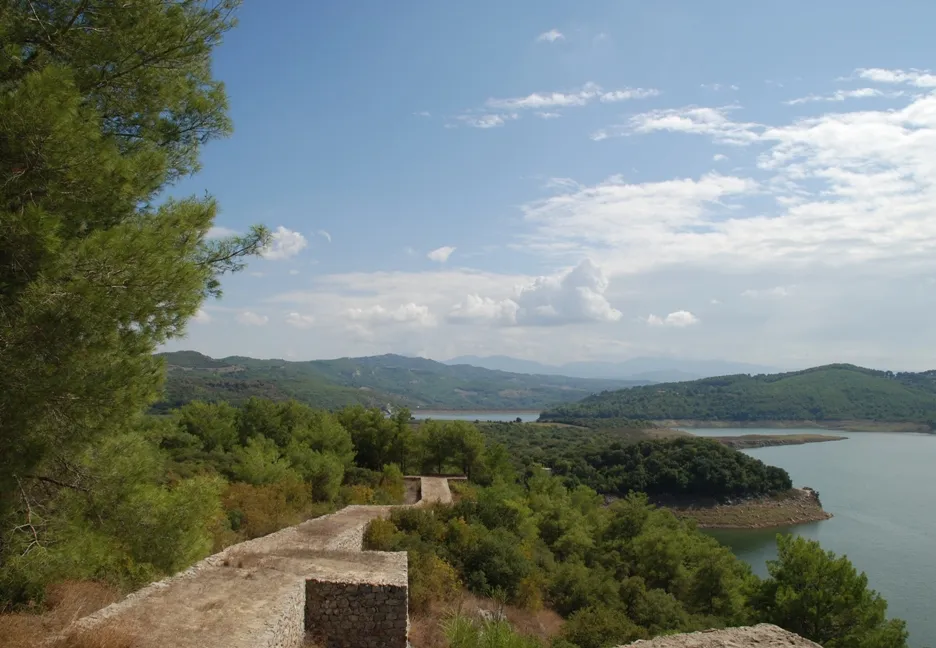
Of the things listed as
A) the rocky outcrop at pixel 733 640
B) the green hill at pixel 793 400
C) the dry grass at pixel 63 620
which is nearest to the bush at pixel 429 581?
the rocky outcrop at pixel 733 640

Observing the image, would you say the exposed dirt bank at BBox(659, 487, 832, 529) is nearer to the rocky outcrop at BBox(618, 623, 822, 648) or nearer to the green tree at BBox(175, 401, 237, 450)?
the green tree at BBox(175, 401, 237, 450)

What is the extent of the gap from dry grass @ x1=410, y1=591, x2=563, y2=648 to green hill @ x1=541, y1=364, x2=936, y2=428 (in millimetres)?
125452

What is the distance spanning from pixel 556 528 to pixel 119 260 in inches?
888

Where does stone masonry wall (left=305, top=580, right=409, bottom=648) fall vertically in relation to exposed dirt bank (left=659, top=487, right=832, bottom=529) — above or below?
above

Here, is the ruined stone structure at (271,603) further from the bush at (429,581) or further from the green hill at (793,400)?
the green hill at (793,400)

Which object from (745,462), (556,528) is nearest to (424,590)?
(556,528)

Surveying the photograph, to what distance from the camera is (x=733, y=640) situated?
7.30 metres

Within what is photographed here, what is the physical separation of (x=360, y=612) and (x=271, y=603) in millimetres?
1606

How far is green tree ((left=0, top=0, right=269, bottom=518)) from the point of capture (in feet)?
15.6

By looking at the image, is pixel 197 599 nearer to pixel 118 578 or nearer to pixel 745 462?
pixel 118 578

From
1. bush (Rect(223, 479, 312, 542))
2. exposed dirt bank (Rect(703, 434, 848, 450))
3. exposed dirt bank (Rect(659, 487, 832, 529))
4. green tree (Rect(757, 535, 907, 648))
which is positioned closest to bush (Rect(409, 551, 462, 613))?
bush (Rect(223, 479, 312, 542))

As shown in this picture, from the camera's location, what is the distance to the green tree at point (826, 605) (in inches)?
567

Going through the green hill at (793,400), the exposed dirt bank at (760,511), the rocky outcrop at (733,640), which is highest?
the rocky outcrop at (733,640)

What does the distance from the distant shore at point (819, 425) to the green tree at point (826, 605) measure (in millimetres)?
129335
